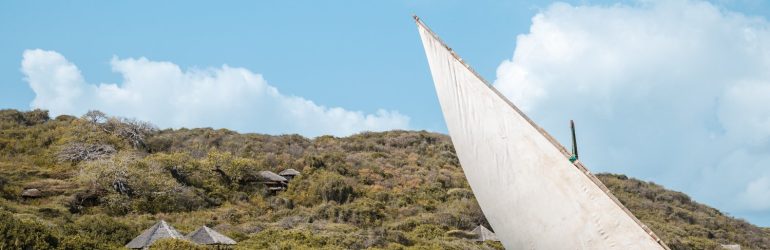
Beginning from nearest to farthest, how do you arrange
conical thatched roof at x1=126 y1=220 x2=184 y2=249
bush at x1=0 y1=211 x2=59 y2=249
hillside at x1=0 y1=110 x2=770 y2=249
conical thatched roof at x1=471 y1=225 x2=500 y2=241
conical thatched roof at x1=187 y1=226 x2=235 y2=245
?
bush at x1=0 y1=211 x2=59 y2=249 < conical thatched roof at x1=126 y1=220 x2=184 y2=249 < conical thatched roof at x1=187 y1=226 x2=235 y2=245 < hillside at x1=0 y1=110 x2=770 y2=249 < conical thatched roof at x1=471 y1=225 x2=500 y2=241

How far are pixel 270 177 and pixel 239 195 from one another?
4485mm

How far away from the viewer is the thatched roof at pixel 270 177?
167 ft

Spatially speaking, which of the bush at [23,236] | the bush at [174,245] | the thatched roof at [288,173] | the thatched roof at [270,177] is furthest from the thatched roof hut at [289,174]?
the bush at [23,236]

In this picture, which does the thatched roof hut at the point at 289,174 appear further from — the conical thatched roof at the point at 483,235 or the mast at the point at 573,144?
the mast at the point at 573,144

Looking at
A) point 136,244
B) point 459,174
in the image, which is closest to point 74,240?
point 136,244

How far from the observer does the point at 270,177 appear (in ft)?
167

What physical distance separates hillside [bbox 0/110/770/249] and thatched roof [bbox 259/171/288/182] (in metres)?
0.88

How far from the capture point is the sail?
7.31m

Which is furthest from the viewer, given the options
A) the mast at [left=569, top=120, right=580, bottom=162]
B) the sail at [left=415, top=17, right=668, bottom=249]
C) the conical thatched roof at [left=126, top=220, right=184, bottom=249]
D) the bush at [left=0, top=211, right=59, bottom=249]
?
the conical thatched roof at [left=126, top=220, right=184, bottom=249]

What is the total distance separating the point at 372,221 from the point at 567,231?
35166mm

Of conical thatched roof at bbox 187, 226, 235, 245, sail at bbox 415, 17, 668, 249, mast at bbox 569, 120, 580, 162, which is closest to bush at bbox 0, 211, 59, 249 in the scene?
conical thatched roof at bbox 187, 226, 235, 245

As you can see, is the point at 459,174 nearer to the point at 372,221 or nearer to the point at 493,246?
the point at 372,221

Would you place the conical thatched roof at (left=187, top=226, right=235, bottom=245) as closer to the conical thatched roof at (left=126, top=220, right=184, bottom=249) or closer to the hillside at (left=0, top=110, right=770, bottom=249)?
the conical thatched roof at (left=126, top=220, right=184, bottom=249)

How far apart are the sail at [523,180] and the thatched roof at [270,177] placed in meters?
42.3
